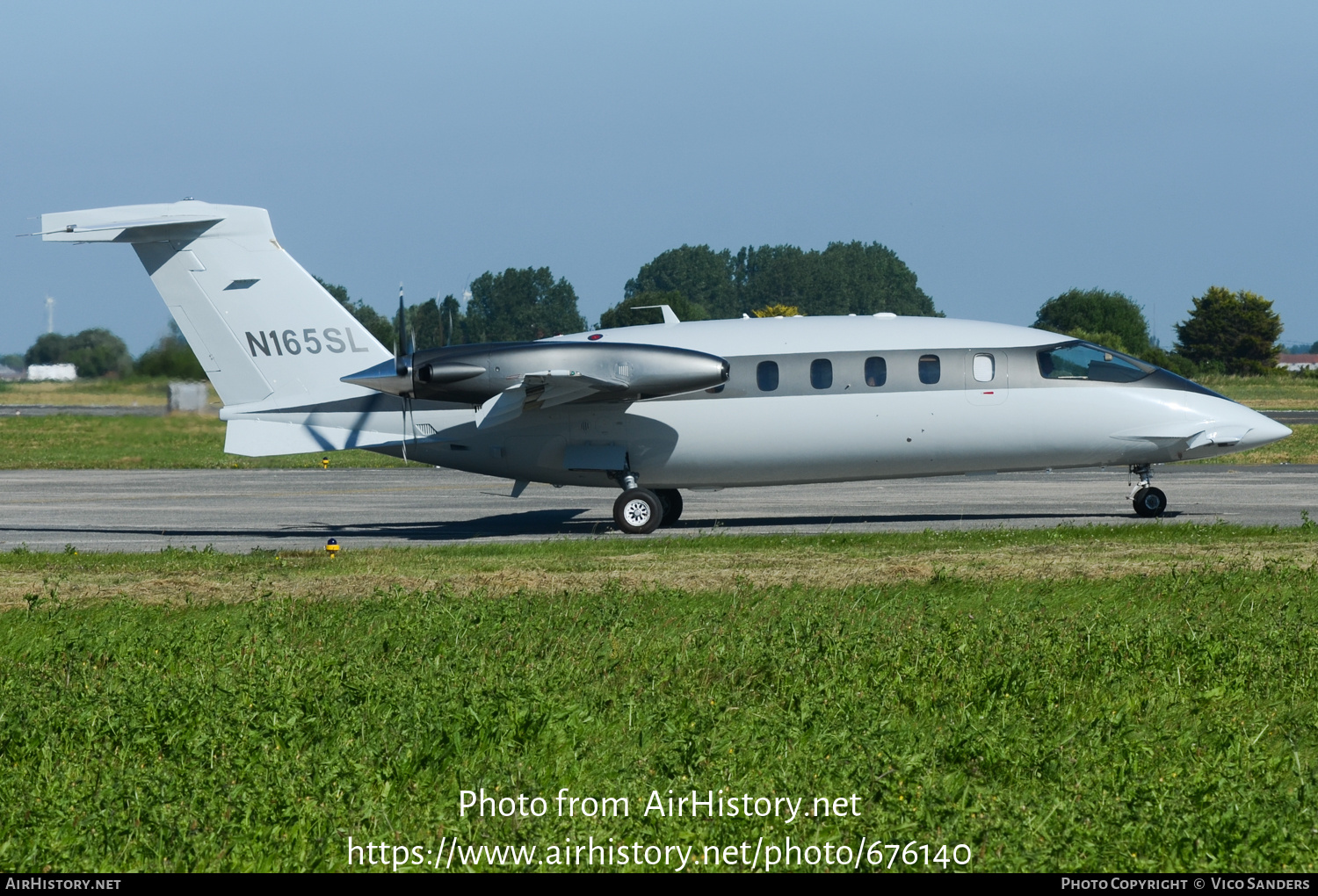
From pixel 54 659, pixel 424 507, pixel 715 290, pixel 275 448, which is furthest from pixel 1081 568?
pixel 715 290

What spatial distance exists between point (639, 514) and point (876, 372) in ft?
14.6

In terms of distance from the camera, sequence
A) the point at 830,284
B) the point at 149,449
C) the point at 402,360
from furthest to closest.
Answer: the point at 830,284
the point at 149,449
the point at 402,360

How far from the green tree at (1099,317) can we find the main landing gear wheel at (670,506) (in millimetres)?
63597

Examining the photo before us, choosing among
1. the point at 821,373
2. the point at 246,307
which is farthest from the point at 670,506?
the point at 246,307

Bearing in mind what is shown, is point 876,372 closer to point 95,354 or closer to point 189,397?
point 189,397

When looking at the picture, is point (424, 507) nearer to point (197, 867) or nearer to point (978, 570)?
point (978, 570)

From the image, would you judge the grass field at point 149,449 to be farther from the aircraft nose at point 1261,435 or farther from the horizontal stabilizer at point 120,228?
the aircraft nose at point 1261,435

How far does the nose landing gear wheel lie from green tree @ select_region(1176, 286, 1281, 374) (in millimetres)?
85015

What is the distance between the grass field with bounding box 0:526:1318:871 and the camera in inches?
234

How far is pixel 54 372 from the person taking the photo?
29359 mm

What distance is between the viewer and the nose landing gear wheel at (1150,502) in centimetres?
2123

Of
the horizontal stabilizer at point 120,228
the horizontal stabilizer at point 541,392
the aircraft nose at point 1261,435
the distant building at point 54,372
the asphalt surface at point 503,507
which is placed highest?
the horizontal stabilizer at point 120,228

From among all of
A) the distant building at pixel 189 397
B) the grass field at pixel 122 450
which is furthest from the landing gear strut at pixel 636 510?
the grass field at pixel 122 450

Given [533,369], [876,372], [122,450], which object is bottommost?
[122,450]
